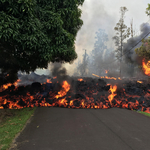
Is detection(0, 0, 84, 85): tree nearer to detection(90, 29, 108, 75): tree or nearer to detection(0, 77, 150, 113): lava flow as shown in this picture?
detection(0, 77, 150, 113): lava flow

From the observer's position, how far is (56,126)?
6.14 meters

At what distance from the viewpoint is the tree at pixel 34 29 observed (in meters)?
5.80

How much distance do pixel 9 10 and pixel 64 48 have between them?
131 inches

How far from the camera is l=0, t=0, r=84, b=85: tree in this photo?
5.80 m

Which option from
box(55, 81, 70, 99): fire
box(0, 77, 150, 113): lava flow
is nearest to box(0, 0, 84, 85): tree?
box(0, 77, 150, 113): lava flow

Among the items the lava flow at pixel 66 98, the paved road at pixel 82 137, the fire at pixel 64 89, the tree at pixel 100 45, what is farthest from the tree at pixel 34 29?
the tree at pixel 100 45

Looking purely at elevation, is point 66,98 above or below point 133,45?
below

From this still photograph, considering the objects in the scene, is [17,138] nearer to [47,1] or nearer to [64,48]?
[64,48]

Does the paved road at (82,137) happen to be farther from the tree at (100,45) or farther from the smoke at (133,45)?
the tree at (100,45)

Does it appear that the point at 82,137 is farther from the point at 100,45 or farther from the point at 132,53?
the point at 100,45

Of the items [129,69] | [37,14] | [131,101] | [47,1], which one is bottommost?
[131,101]

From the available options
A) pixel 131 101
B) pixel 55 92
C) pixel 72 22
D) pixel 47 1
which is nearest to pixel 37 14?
pixel 47 1

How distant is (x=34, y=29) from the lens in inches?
253

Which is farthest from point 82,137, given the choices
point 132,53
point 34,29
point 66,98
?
point 132,53
